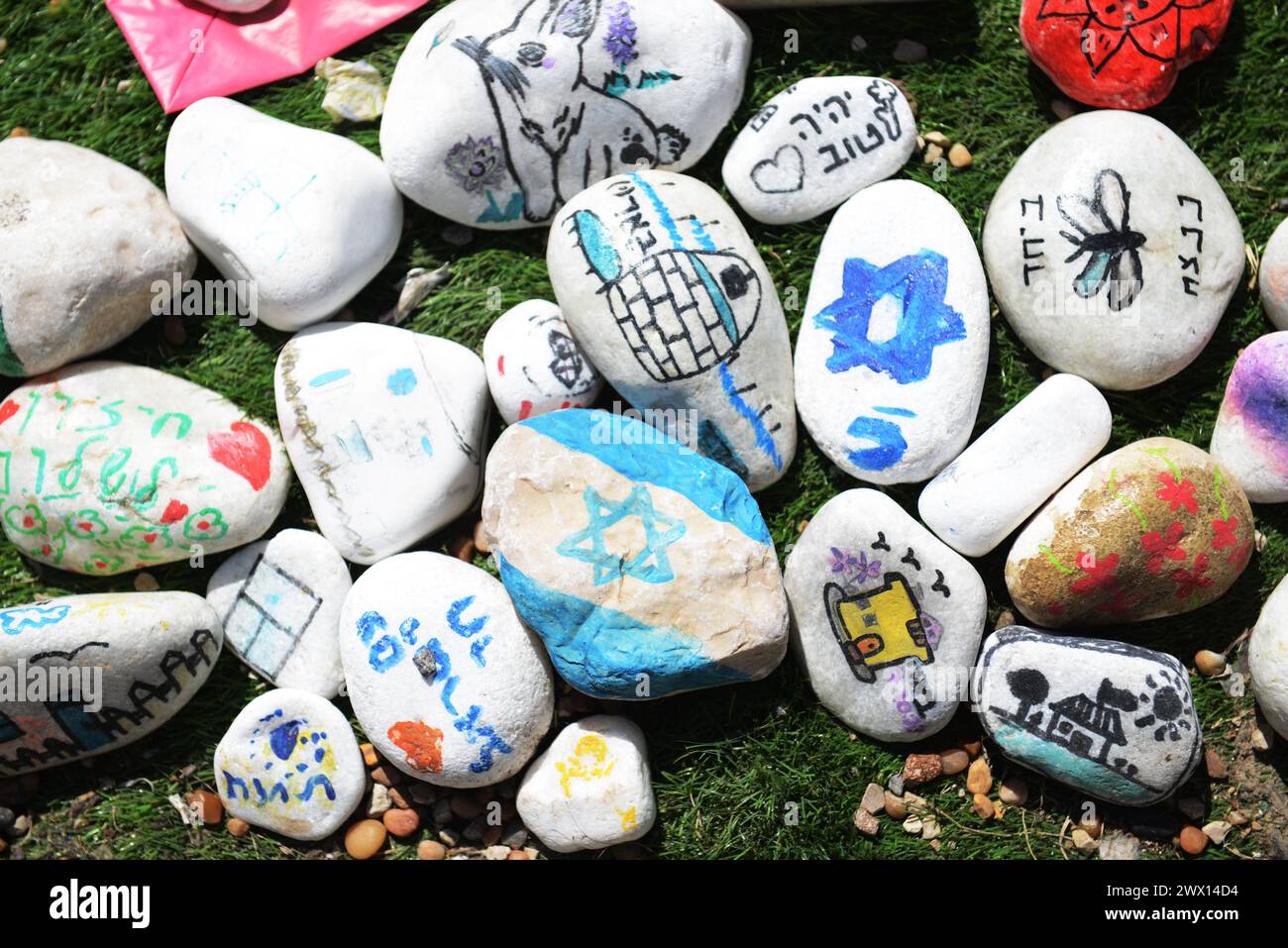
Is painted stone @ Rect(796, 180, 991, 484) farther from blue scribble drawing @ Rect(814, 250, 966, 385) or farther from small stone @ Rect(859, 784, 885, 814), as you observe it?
small stone @ Rect(859, 784, 885, 814)

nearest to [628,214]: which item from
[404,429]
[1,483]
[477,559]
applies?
[404,429]

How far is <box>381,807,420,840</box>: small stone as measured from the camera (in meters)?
3.04

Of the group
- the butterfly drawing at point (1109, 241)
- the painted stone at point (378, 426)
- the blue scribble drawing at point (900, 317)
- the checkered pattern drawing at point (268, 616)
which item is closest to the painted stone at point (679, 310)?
the blue scribble drawing at point (900, 317)

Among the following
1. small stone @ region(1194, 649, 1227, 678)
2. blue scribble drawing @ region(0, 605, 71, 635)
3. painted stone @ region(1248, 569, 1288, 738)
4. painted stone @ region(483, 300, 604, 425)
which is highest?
painted stone @ region(483, 300, 604, 425)

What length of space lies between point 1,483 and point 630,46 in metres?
1.97

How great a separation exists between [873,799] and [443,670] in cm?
117

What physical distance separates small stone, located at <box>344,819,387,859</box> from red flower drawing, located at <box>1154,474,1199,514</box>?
2.14m

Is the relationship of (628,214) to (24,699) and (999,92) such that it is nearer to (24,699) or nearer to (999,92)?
(999,92)

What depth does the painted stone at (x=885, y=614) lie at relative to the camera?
2.88m

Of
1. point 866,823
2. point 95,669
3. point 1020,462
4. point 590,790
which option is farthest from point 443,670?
point 1020,462

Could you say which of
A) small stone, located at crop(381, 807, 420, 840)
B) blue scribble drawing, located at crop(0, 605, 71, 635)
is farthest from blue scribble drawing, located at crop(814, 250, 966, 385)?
blue scribble drawing, located at crop(0, 605, 71, 635)

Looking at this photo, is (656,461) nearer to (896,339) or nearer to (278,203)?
(896,339)

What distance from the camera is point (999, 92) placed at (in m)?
3.12

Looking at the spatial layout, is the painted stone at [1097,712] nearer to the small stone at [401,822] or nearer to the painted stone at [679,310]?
the painted stone at [679,310]
